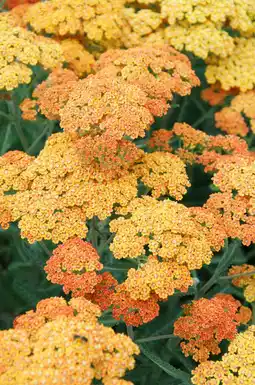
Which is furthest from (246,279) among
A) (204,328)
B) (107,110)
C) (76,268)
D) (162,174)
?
(107,110)

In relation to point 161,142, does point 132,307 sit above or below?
below

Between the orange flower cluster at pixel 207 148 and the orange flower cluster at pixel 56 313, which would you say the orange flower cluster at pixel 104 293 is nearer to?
the orange flower cluster at pixel 56 313

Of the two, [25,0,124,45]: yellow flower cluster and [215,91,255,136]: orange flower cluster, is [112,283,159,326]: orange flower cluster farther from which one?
[25,0,124,45]: yellow flower cluster

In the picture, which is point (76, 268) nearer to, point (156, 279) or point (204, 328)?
point (156, 279)

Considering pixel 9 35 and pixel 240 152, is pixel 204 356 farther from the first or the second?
pixel 9 35

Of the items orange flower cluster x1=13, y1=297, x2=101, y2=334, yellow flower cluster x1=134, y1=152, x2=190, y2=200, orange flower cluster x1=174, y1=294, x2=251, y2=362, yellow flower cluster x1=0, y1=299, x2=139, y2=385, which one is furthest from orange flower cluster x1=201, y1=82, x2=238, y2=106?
yellow flower cluster x1=0, y1=299, x2=139, y2=385
